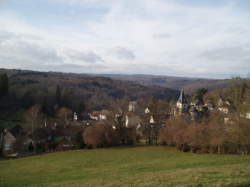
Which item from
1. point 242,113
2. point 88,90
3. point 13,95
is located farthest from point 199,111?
point 88,90

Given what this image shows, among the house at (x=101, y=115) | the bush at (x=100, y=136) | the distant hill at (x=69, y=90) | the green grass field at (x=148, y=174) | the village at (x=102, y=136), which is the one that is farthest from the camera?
the distant hill at (x=69, y=90)

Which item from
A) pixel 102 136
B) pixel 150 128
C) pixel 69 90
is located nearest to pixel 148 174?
pixel 102 136

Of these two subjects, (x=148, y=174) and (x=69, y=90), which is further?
(x=69, y=90)

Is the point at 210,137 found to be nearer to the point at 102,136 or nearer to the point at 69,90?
the point at 102,136

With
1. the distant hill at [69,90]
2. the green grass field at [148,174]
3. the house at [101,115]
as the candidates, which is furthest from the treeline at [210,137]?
the distant hill at [69,90]

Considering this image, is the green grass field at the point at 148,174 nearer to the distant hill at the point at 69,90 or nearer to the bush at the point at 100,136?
the bush at the point at 100,136

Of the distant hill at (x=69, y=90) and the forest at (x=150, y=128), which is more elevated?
the distant hill at (x=69, y=90)

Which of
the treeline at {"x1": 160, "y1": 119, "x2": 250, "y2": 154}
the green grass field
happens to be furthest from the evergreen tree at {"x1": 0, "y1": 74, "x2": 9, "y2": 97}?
the treeline at {"x1": 160, "y1": 119, "x2": 250, "y2": 154}

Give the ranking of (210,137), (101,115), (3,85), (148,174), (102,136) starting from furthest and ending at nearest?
(3,85) → (101,115) → (102,136) → (210,137) → (148,174)

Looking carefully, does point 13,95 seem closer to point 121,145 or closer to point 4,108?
point 4,108

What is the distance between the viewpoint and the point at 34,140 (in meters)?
34.6

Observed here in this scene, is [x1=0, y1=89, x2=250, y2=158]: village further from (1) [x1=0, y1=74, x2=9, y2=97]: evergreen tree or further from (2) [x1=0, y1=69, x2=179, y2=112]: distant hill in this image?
(2) [x1=0, y1=69, x2=179, y2=112]: distant hill

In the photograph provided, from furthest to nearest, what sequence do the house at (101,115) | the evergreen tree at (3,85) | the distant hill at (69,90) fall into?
the distant hill at (69,90)
the evergreen tree at (3,85)
the house at (101,115)

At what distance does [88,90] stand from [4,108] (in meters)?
62.5
